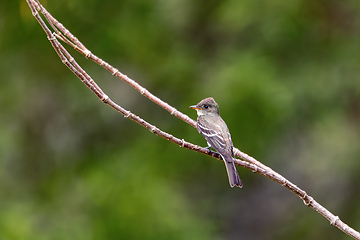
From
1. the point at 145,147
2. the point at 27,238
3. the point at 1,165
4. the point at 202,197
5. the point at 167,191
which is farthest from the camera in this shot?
Answer: the point at 202,197

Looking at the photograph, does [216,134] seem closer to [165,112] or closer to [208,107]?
[208,107]

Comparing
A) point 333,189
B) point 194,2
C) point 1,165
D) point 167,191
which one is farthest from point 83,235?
point 333,189

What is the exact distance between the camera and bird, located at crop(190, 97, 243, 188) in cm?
376

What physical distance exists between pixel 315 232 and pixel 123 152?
3436 mm

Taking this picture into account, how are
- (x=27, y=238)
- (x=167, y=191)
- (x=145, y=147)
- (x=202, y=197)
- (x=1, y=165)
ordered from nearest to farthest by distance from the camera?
(x=27, y=238) → (x=167, y=191) → (x=145, y=147) → (x=1, y=165) → (x=202, y=197)

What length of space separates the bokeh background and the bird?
2748 millimetres

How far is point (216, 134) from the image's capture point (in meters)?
4.17

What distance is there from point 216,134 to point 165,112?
4095mm

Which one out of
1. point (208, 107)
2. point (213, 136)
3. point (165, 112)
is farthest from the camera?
point (165, 112)

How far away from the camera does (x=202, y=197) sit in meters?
9.08

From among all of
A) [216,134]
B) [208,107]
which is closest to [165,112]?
[208,107]

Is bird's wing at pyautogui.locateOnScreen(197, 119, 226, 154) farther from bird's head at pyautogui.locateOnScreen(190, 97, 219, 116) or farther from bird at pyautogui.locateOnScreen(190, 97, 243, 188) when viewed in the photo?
bird's head at pyautogui.locateOnScreen(190, 97, 219, 116)

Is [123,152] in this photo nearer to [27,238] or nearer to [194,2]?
[27,238]

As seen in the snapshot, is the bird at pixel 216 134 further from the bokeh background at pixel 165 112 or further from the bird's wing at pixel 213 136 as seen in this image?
the bokeh background at pixel 165 112
